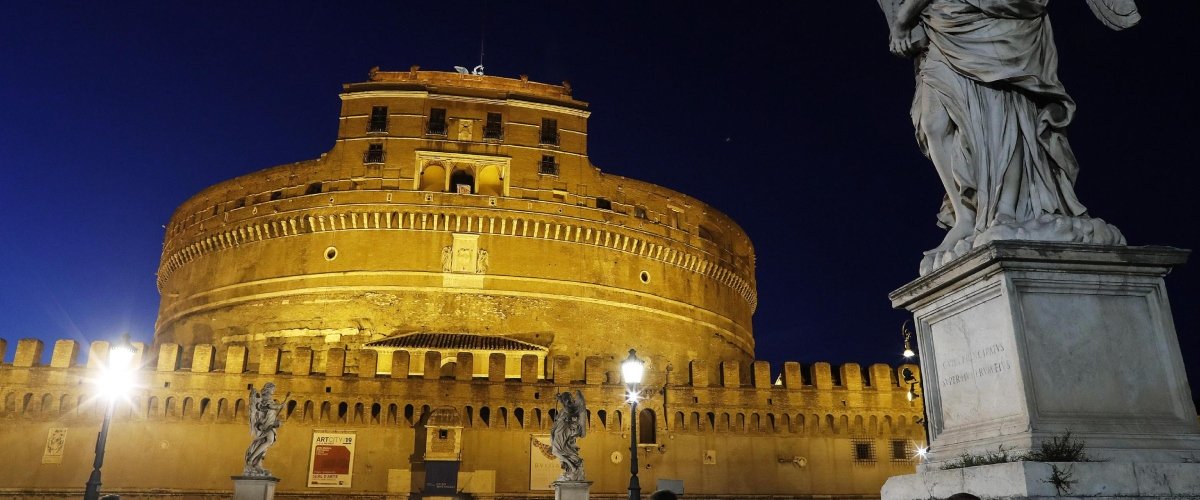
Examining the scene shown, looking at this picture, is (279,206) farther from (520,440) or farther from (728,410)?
(728,410)

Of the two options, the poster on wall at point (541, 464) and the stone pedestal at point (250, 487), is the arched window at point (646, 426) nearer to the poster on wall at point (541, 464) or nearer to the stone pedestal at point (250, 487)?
the poster on wall at point (541, 464)

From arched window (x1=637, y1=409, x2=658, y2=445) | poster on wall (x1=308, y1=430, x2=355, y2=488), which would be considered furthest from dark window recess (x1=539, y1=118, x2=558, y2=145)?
poster on wall (x1=308, y1=430, x2=355, y2=488)

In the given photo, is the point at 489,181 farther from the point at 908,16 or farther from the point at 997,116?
the point at 997,116

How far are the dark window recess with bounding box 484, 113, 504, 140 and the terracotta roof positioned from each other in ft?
25.9

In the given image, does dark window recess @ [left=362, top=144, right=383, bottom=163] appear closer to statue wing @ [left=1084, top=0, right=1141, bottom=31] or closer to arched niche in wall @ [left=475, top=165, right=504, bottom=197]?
arched niche in wall @ [left=475, top=165, right=504, bottom=197]

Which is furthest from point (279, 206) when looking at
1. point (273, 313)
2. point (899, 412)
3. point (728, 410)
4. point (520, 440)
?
point (899, 412)

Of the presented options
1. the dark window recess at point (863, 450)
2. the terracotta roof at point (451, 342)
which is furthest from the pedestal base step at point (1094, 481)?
the terracotta roof at point (451, 342)

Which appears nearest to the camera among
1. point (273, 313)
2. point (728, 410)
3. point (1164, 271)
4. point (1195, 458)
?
point (1195, 458)

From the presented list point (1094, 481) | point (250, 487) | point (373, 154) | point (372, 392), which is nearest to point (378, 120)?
point (373, 154)

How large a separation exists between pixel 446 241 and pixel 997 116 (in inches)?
1069

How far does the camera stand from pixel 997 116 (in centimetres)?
386

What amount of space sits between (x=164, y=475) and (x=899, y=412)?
20832mm

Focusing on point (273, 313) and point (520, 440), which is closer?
point (520, 440)

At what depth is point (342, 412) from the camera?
2244 centimetres
